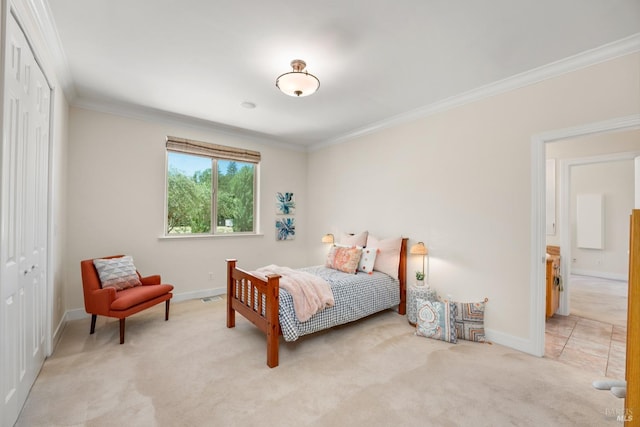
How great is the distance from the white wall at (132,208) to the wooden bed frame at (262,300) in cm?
133

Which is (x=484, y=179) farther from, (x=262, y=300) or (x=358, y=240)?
(x=262, y=300)

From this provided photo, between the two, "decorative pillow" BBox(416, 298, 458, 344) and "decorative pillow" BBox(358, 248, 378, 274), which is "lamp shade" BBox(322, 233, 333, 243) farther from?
"decorative pillow" BBox(416, 298, 458, 344)

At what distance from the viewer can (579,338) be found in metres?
2.98

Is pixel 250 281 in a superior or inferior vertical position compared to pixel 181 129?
inferior

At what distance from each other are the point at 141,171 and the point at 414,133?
383cm

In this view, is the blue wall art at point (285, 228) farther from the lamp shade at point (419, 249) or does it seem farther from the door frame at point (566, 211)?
the door frame at point (566, 211)

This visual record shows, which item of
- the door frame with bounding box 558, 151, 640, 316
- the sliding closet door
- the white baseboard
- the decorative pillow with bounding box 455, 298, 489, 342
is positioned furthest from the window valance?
the white baseboard

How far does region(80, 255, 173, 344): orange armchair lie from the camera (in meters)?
2.76

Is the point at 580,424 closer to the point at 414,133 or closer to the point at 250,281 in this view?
the point at 250,281

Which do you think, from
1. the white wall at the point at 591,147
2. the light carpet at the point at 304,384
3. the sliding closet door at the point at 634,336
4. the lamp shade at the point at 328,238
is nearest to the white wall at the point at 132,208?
the light carpet at the point at 304,384

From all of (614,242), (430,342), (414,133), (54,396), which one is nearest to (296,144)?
(414,133)

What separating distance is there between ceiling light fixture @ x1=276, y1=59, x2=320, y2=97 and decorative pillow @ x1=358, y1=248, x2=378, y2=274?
2213 millimetres

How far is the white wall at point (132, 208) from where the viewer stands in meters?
3.44

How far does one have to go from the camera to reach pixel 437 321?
297 cm
